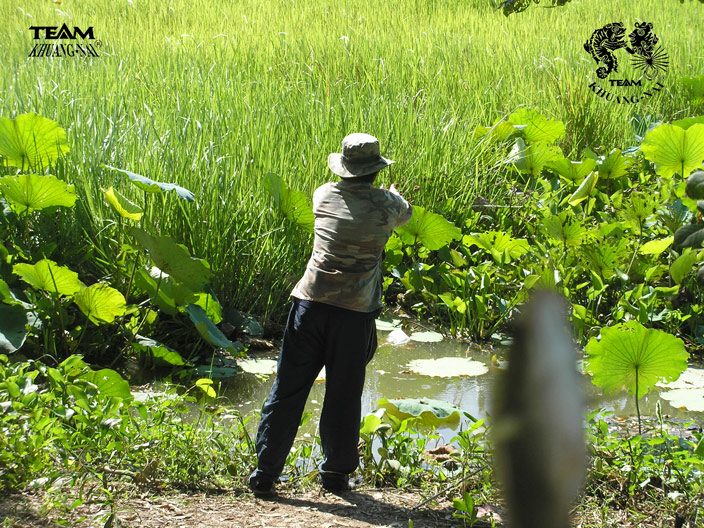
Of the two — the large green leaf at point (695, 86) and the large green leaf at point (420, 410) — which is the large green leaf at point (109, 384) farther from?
the large green leaf at point (695, 86)

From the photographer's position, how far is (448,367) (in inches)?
139

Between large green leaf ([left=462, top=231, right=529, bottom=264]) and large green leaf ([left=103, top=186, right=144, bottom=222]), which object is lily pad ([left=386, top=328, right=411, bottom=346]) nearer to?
large green leaf ([left=462, top=231, right=529, bottom=264])

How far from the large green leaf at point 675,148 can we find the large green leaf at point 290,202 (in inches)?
68.1

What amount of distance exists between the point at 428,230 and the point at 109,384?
1.95 metres

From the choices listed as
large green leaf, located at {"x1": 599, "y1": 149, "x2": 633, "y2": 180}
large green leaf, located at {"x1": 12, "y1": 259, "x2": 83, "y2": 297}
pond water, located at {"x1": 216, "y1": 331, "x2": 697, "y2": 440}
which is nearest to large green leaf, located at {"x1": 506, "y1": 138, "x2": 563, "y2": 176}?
large green leaf, located at {"x1": 599, "y1": 149, "x2": 633, "y2": 180}

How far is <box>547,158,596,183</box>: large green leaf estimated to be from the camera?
4695 millimetres

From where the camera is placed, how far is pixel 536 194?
474 centimetres

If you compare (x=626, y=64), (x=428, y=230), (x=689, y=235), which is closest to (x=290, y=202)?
(x=428, y=230)

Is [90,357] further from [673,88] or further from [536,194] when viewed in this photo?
[673,88]

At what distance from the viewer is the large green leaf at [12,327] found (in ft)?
8.97

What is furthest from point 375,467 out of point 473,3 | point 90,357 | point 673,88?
point 473,3

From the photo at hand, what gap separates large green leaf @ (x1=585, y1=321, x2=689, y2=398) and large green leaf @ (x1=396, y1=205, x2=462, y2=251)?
160 centimetres

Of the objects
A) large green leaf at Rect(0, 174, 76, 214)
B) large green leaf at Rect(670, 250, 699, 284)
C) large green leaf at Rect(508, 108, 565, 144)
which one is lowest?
large green leaf at Rect(670, 250, 699, 284)

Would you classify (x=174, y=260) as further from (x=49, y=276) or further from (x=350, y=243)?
(x=350, y=243)
